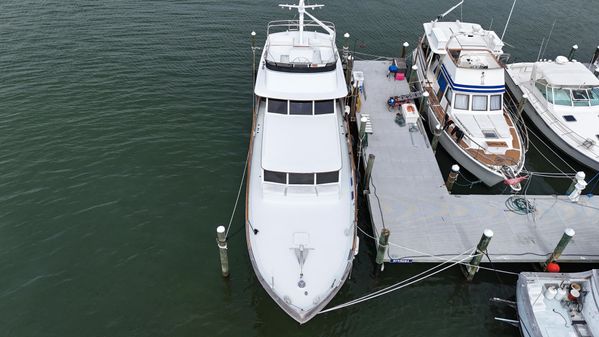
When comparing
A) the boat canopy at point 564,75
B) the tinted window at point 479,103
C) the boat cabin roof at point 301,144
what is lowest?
the tinted window at point 479,103

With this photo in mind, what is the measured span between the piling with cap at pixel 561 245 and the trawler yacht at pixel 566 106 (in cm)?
821

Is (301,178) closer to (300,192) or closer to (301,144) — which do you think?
(300,192)

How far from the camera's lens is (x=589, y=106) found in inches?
898

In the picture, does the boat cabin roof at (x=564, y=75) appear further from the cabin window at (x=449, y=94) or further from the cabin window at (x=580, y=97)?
the cabin window at (x=449, y=94)

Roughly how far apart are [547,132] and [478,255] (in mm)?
12013

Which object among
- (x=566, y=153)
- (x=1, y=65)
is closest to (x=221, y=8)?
(x=1, y=65)

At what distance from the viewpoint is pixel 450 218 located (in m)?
17.4

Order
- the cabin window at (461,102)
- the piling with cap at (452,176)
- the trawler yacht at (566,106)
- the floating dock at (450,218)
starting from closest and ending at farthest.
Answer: the floating dock at (450,218) → the piling with cap at (452,176) → the trawler yacht at (566,106) → the cabin window at (461,102)

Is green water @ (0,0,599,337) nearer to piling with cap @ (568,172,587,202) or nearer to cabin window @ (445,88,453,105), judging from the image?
piling with cap @ (568,172,587,202)

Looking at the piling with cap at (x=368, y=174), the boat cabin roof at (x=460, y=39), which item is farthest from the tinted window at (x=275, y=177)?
the boat cabin roof at (x=460, y=39)

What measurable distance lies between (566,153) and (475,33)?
908cm

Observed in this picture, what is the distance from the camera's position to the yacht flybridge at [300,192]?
13781 mm

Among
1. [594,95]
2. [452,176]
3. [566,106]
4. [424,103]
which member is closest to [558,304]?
[452,176]

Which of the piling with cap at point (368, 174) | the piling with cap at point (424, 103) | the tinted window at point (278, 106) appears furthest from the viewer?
the piling with cap at point (424, 103)
